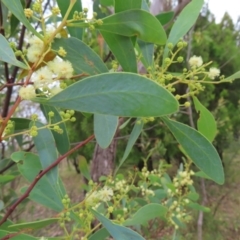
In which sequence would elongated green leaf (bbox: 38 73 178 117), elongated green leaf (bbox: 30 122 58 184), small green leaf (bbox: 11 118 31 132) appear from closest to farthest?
elongated green leaf (bbox: 38 73 178 117) < elongated green leaf (bbox: 30 122 58 184) < small green leaf (bbox: 11 118 31 132)

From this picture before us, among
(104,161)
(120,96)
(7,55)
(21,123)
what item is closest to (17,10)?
(7,55)

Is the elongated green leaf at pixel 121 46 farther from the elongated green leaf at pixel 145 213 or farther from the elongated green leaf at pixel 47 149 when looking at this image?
the elongated green leaf at pixel 145 213

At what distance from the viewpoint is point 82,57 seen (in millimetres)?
493

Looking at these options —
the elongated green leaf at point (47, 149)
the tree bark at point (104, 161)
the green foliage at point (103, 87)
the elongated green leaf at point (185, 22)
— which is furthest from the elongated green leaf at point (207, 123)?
the tree bark at point (104, 161)

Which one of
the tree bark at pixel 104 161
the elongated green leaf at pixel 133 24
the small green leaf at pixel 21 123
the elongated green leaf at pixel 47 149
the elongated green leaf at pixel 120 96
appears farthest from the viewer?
the tree bark at pixel 104 161

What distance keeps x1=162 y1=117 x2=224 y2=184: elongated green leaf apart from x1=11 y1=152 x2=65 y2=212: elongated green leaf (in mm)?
209

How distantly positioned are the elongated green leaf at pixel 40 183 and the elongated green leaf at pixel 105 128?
106mm

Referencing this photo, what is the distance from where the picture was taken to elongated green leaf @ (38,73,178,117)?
350mm

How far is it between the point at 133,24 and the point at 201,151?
186 millimetres

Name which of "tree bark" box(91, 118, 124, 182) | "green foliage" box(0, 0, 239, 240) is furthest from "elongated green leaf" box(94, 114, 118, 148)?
"tree bark" box(91, 118, 124, 182)

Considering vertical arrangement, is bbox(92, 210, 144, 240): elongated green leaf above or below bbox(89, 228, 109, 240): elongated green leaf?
above

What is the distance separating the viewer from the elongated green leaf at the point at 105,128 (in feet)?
1.75

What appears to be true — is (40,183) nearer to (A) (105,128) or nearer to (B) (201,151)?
(A) (105,128)

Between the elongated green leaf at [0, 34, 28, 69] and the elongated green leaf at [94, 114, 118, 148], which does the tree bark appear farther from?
the elongated green leaf at [0, 34, 28, 69]
